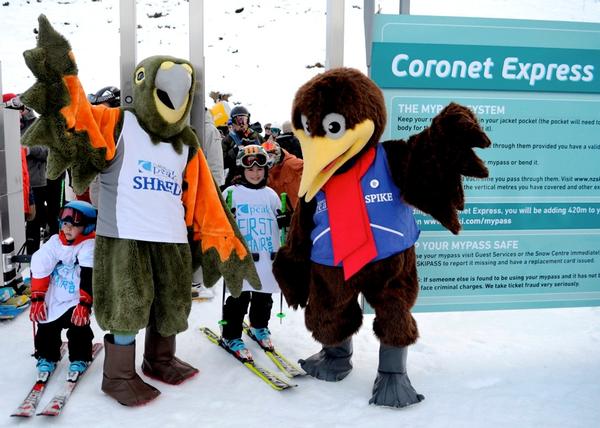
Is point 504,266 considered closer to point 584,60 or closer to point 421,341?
point 421,341

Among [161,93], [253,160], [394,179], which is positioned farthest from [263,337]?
[161,93]

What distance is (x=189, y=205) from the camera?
3.08 m

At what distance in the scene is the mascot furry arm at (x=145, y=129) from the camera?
252cm

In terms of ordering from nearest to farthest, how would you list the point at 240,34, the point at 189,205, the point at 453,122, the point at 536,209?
1. the point at 453,122
2. the point at 189,205
3. the point at 536,209
4. the point at 240,34

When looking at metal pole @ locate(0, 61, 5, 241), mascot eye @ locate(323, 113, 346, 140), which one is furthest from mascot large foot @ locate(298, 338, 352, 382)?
metal pole @ locate(0, 61, 5, 241)

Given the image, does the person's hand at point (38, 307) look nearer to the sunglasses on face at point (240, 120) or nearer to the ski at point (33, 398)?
the ski at point (33, 398)

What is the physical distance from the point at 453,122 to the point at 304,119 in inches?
28.5

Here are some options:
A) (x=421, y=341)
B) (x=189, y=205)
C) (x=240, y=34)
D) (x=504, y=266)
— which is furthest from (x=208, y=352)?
(x=240, y=34)

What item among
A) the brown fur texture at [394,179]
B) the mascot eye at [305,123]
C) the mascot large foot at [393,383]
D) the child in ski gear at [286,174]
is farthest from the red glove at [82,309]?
the child in ski gear at [286,174]

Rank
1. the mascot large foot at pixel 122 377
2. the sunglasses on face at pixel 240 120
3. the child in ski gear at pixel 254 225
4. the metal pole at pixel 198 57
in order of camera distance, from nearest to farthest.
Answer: the mascot large foot at pixel 122 377, the metal pole at pixel 198 57, the child in ski gear at pixel 254 225, the sunglasses on face at pixel 240 120

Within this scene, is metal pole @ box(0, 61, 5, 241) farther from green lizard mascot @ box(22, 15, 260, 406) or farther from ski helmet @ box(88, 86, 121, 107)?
green lizard mascot @ box(22, 15, 260, 406)

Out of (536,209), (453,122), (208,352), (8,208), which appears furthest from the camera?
(8,208)

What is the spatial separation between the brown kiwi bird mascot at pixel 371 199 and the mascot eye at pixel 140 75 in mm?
762

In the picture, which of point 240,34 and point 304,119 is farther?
point 240,34
